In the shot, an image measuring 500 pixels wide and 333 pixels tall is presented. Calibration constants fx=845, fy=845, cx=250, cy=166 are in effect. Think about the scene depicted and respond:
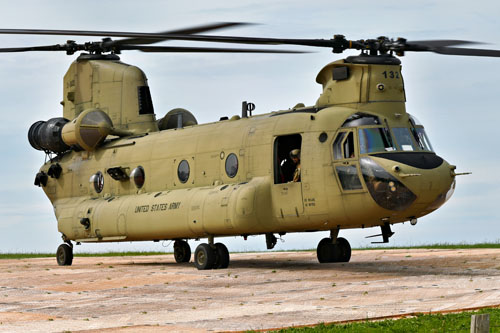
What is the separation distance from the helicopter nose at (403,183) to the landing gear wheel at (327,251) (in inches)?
158

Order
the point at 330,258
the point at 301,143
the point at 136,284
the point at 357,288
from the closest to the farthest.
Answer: the point at 357,288 < the point at 136,284 < the point at 301,143 < the point at 330,258

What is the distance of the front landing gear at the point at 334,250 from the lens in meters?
23.0

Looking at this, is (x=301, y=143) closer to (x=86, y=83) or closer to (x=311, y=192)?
(x=311, y=192)

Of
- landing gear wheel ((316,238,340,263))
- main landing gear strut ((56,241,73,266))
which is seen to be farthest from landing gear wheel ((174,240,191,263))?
landing gear wheel ((316,238,340,263))

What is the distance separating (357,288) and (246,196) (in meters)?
5.22

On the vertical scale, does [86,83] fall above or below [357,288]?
above

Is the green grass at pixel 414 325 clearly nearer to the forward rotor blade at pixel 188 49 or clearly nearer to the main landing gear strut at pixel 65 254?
the forward rotor blade at pixel 188 49

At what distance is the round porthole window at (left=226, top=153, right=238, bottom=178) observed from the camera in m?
22.2

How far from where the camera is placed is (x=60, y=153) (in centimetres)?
2912

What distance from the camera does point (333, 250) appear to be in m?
23.0

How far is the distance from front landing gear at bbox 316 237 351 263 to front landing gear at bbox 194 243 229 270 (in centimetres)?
276

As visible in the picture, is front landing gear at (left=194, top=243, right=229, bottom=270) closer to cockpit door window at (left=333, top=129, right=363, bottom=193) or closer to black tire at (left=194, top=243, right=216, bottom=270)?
black tire at (left=194, top=243, right=216, bottom=270)

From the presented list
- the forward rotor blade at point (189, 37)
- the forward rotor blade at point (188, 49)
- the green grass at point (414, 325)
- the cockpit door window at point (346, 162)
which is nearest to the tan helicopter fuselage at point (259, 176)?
the cockpit door window at point (346, 162)

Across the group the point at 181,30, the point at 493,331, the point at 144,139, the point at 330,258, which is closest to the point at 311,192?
the point at 330,258
